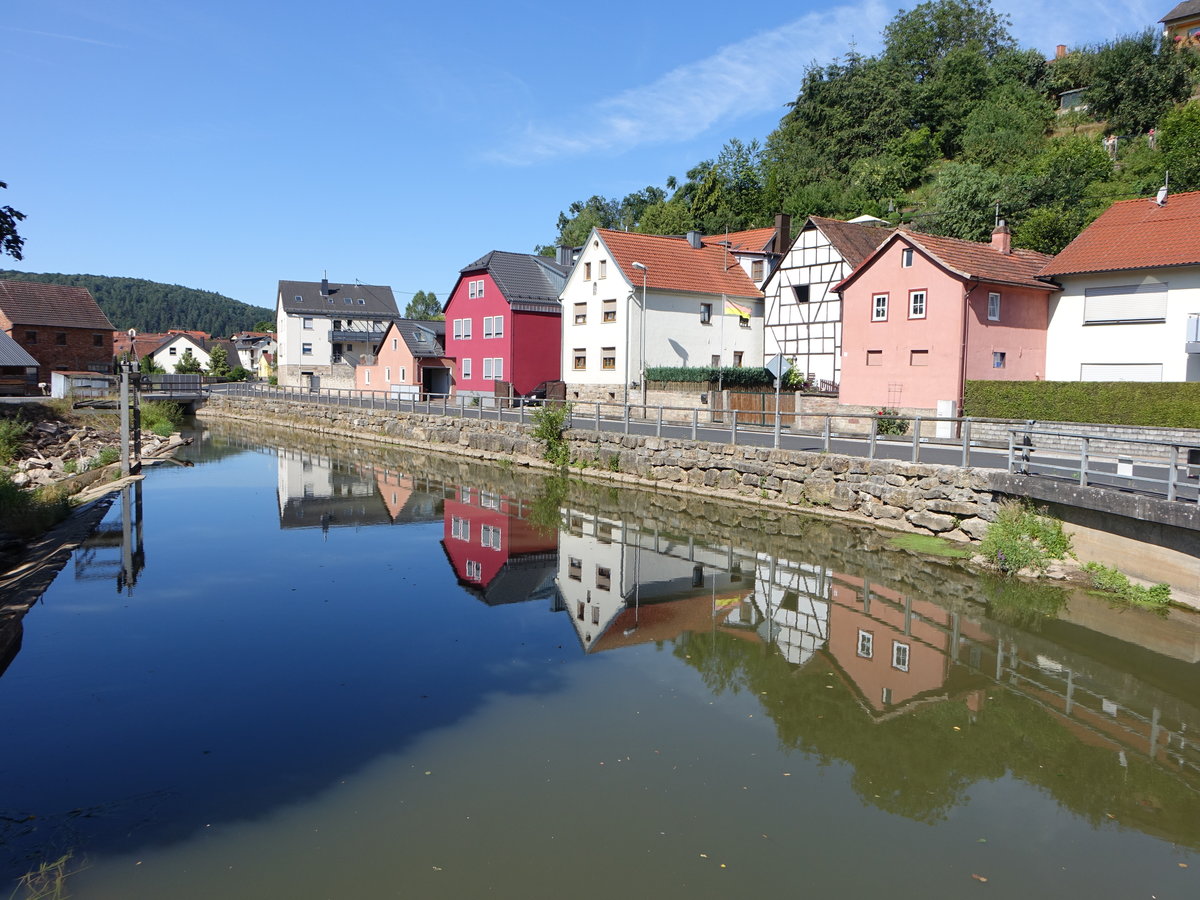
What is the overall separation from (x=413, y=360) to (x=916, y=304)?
33202 mm

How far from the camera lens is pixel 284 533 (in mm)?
18344

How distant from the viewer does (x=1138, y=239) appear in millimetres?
28359

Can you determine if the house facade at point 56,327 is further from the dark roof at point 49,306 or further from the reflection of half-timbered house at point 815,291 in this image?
the reflection of half-timbered house at point 815,291

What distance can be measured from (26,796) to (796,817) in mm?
6047

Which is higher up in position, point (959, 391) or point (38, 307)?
point (38, 307)

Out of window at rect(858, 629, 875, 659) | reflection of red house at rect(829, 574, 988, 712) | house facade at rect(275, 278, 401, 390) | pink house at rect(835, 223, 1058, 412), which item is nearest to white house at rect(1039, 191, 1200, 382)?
pink house at rect(835, 223, 1058, 412)

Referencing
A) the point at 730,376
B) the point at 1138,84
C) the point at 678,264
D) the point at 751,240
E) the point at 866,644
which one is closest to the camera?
the point at 866,644

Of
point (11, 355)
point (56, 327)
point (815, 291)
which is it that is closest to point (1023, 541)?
point (815, 291)

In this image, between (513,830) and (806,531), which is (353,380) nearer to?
(806,531)

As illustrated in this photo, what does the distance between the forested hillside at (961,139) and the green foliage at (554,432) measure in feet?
80.2

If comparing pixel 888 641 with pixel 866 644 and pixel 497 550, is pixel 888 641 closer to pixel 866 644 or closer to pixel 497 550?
pixel 866 644

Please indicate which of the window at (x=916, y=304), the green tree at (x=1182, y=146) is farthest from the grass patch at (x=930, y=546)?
the green tree at (x=1182, y=146)

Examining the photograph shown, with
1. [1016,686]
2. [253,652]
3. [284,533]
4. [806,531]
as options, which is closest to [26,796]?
[253,652]

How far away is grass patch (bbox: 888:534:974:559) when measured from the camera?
1501cm
